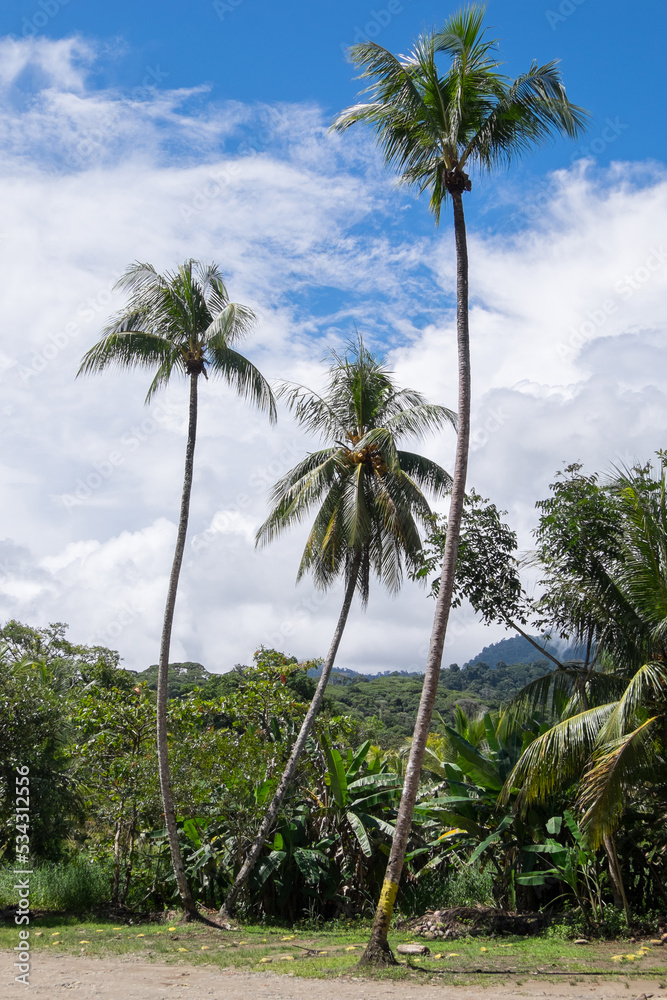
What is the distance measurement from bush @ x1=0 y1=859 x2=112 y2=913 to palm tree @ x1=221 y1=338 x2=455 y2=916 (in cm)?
448

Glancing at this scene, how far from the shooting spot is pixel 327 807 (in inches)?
639

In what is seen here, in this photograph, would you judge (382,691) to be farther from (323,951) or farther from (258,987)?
(258,987)

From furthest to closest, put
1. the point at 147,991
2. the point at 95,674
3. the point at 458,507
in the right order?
the point at 95,674, the point at 458,507, the point at 147,991

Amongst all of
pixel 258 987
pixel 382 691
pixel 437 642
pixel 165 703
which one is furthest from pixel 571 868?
pixel 382 691

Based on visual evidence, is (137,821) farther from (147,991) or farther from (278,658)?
(147,991)

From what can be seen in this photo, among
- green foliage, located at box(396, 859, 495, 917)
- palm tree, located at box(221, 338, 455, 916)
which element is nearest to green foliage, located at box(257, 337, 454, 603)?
palm tree, located at box(221, 338, 455, 916)

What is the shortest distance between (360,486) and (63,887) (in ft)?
33.9

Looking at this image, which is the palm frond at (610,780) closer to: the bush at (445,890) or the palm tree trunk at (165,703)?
the bush at (445,890)

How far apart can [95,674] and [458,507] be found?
16.9 metres

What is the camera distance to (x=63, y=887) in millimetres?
15586

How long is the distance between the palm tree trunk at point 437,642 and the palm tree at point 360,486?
4.43 metres

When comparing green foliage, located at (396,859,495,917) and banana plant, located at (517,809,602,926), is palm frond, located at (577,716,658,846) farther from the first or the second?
green foliage, located at (396,859,495,917)

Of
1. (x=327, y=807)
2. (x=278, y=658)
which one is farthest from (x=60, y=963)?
(x=278, y=658)

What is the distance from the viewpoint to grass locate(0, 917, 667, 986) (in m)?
A: 9.62
